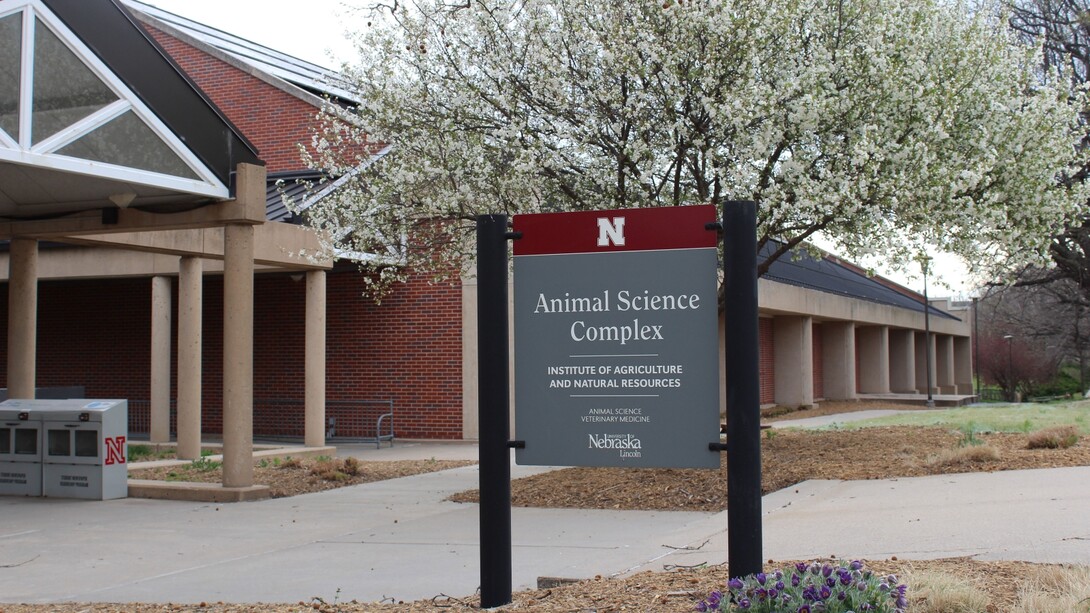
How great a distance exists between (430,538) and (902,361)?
50358mm

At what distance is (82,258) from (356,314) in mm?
5428

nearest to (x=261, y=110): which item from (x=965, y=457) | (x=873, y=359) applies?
(x=965, y=457)

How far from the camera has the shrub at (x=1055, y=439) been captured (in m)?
13.2

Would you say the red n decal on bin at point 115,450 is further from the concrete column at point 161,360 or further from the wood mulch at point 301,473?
the concrete column at point 161,360

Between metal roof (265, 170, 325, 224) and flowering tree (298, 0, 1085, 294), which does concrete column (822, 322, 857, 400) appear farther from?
flowering tree (298, 0, 1085, 294)

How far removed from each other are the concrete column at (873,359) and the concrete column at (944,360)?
647 inches

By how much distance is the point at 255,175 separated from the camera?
13.0m

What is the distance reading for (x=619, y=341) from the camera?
5.65 meters

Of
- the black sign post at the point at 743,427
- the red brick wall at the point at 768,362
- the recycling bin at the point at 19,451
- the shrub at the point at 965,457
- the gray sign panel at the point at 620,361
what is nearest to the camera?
the black sign post at the point at 743,427

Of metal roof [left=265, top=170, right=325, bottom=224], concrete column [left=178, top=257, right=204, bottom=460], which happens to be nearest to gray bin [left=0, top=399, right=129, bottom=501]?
concrete column [left=178, top=257, right=204, bottom=460]

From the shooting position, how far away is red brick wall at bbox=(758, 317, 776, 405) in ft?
118

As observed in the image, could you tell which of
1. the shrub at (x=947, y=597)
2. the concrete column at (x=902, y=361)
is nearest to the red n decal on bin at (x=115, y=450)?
the shrub at (x=947, y=597)

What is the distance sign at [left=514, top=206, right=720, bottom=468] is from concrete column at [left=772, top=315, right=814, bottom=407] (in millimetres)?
30906

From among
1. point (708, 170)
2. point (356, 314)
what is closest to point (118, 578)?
point (708, 170)
